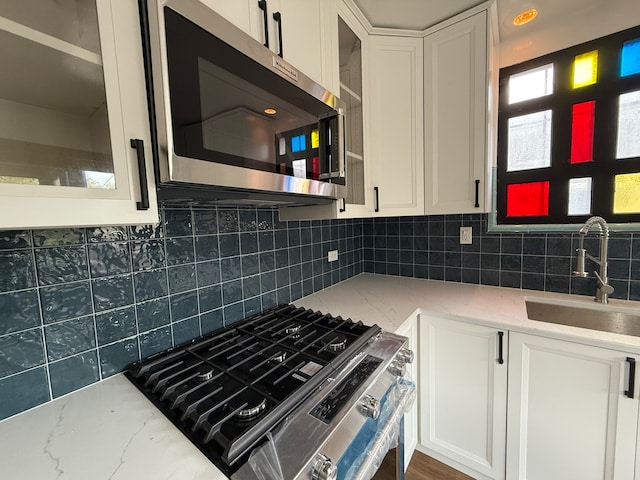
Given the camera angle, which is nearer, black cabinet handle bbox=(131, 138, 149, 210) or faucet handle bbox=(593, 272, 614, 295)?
black cabinet handle bbox=(131, 138, 149, 210)

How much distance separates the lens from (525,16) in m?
1.43

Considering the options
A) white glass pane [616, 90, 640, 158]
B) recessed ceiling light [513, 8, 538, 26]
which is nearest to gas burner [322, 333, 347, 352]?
white glass pane [616, 90, 640, 158]

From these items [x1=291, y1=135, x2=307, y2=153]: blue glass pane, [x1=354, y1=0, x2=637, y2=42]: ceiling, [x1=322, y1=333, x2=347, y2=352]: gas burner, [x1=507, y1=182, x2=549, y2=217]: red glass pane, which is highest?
[x1=354, y1=0, x2=637, y2=42]: ceiling

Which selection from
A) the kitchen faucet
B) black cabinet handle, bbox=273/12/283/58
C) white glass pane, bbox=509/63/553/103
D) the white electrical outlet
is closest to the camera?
black cabinet handle, bbox=273/12/283/58

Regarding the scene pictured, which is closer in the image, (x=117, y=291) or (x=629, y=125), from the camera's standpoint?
(x=117, y=291)

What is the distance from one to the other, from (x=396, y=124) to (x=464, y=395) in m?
1.50

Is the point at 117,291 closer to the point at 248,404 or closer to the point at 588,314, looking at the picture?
the point at 248,404

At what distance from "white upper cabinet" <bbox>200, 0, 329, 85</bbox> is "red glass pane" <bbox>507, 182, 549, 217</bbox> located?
1.43m

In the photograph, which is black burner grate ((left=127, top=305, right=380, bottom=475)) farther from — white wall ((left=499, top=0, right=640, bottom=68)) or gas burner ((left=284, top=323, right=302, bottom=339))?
white wall ((left=499, top=0, right=640, bottom=68))

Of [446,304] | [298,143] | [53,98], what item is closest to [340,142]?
[298,143]

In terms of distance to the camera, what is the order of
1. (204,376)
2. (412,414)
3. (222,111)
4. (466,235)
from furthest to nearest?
(466,235), (412,414), (204,376), (222,111)

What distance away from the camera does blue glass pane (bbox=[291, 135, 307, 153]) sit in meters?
0.88

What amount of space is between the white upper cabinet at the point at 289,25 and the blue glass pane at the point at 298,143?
26 cm

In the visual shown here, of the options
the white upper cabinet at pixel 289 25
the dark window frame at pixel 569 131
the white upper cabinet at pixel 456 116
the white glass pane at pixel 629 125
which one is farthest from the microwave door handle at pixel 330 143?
the white glass pane at pixel 629 125
